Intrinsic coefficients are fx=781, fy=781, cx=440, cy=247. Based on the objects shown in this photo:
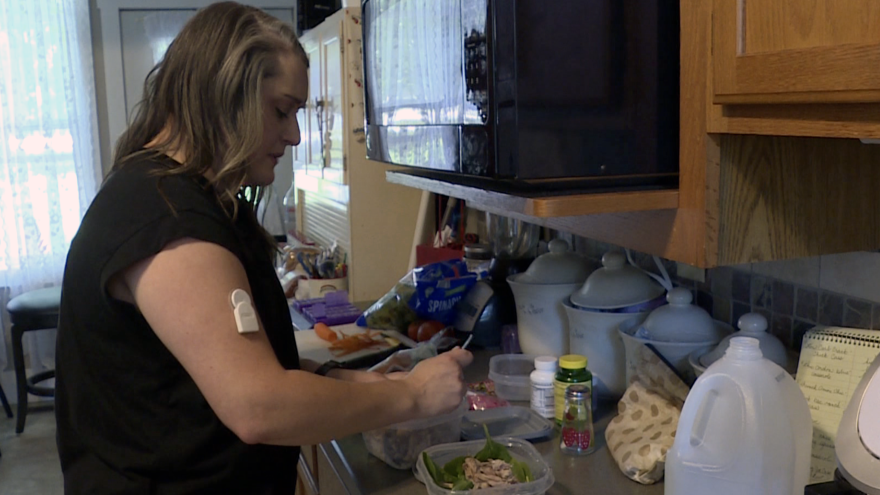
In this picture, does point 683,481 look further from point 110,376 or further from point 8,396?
point 8,396

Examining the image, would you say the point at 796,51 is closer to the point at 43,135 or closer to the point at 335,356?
the point at 335,356

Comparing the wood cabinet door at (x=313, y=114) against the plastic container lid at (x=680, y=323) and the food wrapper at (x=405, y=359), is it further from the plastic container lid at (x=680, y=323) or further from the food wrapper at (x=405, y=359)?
the plastic container lid at (x=680, y=323)

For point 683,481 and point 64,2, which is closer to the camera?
point 683,481

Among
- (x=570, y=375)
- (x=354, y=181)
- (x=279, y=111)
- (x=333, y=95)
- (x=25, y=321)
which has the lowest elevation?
(x=25, y=321)

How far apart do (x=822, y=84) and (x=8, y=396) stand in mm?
4229

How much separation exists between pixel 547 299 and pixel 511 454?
1.43ft

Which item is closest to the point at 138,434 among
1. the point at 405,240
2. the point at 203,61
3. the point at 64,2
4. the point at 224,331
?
the point at 224,331

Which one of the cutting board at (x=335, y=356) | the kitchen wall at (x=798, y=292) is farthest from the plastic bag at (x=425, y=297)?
the kitchen wall at (x=798, y=292)

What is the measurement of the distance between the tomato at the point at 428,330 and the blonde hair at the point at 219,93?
84 cm

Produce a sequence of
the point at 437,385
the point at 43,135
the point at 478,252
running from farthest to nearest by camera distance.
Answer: the point at 43,135, the point at 478,252, the point at 437,385

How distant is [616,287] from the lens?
136 cm

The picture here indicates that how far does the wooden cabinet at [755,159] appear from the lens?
0.73 meters

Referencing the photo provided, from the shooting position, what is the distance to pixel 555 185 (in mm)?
1001

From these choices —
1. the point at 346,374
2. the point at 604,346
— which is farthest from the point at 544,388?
the point at 346,374
